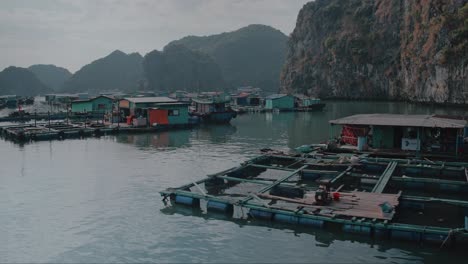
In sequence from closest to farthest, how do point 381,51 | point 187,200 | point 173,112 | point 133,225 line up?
point 133,225
point 187,200
point 173,112
point 381,51

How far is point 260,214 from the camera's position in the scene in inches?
806

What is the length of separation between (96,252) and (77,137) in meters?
36.6

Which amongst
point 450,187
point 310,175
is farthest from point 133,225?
point 450,187

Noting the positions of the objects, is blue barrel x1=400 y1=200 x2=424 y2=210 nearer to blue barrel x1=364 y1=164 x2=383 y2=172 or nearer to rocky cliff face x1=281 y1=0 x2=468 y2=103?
blue barrel x1=364 y1=164 x2=383 y2=172

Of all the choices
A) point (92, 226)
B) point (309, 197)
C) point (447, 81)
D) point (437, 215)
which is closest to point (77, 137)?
point (92, 226)

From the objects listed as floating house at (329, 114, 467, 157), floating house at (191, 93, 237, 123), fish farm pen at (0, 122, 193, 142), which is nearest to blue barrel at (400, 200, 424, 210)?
floating house at (329, 114, 467, 157)

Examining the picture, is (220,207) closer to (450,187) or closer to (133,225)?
(133,225)

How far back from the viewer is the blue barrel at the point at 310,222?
18984 mm

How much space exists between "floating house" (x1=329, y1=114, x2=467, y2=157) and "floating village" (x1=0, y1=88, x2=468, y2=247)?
63mm

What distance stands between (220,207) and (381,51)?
12109cm

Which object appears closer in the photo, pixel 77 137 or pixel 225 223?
pixel 225 223

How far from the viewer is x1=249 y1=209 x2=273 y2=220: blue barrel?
20266 mm

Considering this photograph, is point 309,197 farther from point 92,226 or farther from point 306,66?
point 306,66

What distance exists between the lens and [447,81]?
91438 millimetres
